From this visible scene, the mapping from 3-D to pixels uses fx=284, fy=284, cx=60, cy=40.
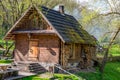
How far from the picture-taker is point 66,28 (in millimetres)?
27641

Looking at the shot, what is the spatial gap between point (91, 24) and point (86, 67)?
5.42 metres

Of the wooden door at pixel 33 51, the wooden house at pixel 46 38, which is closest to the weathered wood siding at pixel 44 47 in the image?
the wooden house at pixel 46 38

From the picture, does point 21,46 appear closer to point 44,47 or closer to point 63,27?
point 44,47

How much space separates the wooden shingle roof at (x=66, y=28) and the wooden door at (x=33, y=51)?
2.81 meters

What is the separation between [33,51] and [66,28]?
3900 millimetres

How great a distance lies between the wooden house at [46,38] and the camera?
25766mm

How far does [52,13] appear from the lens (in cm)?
2783

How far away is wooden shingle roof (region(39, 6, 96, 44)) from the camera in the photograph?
25594 millimetres

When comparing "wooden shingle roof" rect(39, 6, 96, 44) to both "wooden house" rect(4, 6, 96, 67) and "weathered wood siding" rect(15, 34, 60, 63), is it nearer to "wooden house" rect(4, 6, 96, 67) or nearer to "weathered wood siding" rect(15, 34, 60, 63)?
"wooden house" rect(4, 6, 96, 67)

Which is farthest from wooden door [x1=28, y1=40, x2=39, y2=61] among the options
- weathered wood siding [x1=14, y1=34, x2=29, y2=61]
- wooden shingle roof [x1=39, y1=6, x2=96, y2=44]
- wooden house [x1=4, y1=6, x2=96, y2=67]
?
wooden shingle roof [x1=39, y1=6, x2=96, y2=44]

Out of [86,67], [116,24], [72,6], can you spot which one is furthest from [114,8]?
[72,6]

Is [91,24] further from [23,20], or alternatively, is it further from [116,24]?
[23,20]

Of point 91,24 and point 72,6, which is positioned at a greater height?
point 72,6

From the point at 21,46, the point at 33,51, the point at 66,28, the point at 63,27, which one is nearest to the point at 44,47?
the point at 33,51
